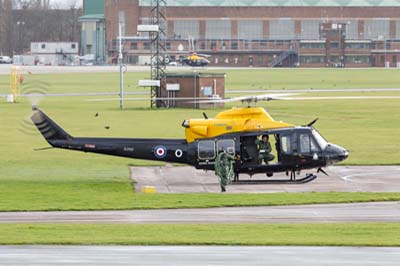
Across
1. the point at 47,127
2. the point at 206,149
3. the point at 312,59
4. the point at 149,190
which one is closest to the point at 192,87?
the point at 206,149

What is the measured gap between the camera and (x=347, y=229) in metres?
25.1

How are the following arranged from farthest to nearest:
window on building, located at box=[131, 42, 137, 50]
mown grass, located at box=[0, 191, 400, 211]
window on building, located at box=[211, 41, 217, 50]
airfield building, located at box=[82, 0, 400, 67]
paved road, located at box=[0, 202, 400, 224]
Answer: window on building, located at box=[211, 41, 217, 50] < window on building, located at box=[131, 42, 137, 50] < airfield building, located at box=[82, 0, 400, 67] < mown grass, located at box=[0, 191, 400, 211] < paved road, located at box=[0, 202, 400, 224]

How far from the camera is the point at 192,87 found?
243ft

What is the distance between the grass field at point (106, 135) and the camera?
30859mm

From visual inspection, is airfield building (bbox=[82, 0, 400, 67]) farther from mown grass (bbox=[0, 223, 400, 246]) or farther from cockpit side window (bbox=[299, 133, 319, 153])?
mown grass (bbox=[0, 223, 400, 246])

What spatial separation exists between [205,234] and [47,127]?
34.1 feet

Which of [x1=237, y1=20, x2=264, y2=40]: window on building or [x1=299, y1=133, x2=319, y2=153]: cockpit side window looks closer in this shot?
A: [x1=299, y1=133, x2=319, y2=153]: cockpit side window

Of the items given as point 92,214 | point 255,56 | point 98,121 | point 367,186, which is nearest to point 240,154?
point 367,186

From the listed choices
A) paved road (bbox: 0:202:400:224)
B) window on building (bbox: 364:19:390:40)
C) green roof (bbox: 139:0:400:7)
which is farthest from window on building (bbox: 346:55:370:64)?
paved road (bbox: 0:202:400:224)

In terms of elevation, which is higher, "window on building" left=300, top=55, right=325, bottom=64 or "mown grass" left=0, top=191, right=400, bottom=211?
"window on building" left=300, top=55, right=325, bottom=64

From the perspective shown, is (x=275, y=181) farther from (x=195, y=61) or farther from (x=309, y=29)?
(x=309, y=29)

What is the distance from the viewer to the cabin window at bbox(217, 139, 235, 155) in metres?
33.1

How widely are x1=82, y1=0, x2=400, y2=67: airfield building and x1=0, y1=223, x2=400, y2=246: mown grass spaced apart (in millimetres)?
167293

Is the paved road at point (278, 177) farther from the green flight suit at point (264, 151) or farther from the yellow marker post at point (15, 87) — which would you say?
the yellow marker post at point (15, 87)
